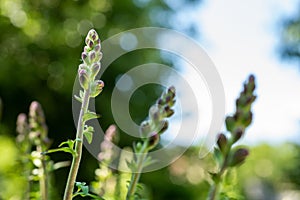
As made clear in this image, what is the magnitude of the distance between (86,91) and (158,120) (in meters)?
→ 0.19

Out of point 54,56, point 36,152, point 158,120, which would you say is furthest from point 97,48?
point 54,56

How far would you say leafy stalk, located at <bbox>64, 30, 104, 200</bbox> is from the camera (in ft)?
3.79

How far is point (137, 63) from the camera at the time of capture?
984 centimetres

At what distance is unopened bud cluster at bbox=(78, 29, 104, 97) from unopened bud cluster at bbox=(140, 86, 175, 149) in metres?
0.15

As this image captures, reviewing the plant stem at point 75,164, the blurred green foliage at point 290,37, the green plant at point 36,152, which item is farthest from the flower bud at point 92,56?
the blurred green foliage at point 290,37

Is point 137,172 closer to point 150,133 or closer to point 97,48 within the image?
point 150,133

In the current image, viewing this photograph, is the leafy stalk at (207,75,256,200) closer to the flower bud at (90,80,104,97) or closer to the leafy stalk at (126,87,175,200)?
the leafy stalk at (126,87,175,200)

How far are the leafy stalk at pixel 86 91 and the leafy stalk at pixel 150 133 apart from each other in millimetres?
132

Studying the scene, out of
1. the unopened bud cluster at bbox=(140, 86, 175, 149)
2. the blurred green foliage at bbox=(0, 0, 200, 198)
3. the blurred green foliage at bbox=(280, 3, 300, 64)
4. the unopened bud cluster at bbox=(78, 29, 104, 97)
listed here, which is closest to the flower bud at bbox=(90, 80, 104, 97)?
the unopened bud cluster at bbox=(78, 29, 104, 97)

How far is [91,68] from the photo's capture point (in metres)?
1.23

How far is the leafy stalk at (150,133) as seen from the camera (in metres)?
1.22

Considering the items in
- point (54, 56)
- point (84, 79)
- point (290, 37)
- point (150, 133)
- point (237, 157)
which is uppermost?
point (54, 56)

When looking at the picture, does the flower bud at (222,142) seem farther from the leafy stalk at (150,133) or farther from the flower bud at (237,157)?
the leafy stalk at (150,133)

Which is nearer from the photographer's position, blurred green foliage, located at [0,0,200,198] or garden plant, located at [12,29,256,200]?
garden plant, located at [12,29,256,200]
